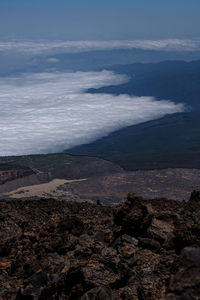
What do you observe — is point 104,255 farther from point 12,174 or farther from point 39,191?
point 12,174

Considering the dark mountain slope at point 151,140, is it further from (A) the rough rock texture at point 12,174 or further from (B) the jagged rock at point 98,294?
(B) the jagged rock at point 98,294

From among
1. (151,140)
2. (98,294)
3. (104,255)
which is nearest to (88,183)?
(104,255)

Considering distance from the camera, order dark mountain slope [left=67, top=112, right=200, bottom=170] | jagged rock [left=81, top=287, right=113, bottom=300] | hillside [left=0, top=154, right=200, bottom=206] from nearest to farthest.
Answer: jagged rock [left=81, top=287, right=113, bottom=300]
hillside [left=0, top=154, right=200, bottom=206]
dark mountain slope [left=67, top=112, right=200, bottom=170]

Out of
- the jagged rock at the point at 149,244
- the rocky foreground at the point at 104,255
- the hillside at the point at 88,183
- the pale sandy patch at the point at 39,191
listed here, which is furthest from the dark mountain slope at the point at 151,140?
the jagged rock at the point at 149,244

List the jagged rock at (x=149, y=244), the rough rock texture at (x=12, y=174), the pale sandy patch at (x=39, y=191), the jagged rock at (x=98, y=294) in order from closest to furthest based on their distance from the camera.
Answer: the jagged rock at (x=98, y=294), the jagged rock at (x=149, y=244), the pale sandy patch at (x=39, y=191), the rough rock texture at (x=12, y=174)

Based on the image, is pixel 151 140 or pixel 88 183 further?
pixel 151 140

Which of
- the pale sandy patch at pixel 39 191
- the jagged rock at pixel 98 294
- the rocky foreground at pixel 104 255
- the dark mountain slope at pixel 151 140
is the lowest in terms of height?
the pale sandy patch at pixel 39 191

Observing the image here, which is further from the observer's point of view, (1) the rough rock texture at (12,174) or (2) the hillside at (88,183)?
(1) the rough rock texture at (12,174)

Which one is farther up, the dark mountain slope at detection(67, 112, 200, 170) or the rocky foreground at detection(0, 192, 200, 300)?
the dark mountain slope at detection(67, 112, 200, 170)

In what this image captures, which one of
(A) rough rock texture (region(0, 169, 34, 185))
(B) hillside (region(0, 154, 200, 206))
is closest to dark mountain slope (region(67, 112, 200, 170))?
(B) hillside (region(0, 154, 200, 206))

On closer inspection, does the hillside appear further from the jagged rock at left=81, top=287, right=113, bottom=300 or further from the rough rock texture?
the jagged rock at left=81, top=287, right=113, bottom=300
